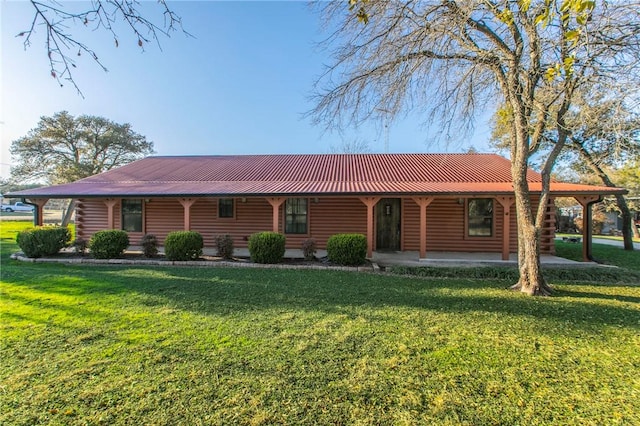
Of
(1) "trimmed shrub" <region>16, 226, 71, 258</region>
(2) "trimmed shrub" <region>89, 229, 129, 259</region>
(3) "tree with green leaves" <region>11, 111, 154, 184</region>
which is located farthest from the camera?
(3) "tree with green leaves" <region>11, 111, 154, 184</region>

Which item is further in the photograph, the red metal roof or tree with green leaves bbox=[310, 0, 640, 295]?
the red metal roof

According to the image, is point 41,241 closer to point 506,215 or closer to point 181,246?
point 181,246

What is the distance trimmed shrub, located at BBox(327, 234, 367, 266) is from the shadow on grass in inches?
34.7

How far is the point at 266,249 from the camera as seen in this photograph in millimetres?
8164

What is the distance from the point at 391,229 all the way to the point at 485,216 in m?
3.27

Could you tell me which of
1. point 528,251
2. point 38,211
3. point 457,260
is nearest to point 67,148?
point 38,211

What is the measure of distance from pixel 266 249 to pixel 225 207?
3935mm

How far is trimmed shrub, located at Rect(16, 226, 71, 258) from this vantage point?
8.76 meters

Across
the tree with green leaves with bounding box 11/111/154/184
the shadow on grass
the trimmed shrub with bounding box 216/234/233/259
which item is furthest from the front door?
the tree with green leaves with bounding box 11/111/154/184

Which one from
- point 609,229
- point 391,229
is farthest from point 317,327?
point 609,229

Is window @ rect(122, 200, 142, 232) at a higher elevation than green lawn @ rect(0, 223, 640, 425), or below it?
higher

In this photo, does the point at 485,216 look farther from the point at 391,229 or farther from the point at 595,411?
the point at 595,411

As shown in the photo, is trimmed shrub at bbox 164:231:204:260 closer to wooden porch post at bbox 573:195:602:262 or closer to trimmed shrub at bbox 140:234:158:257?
trimmed shrub at bbox 140:234:158:257

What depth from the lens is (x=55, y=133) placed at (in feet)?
75.1
